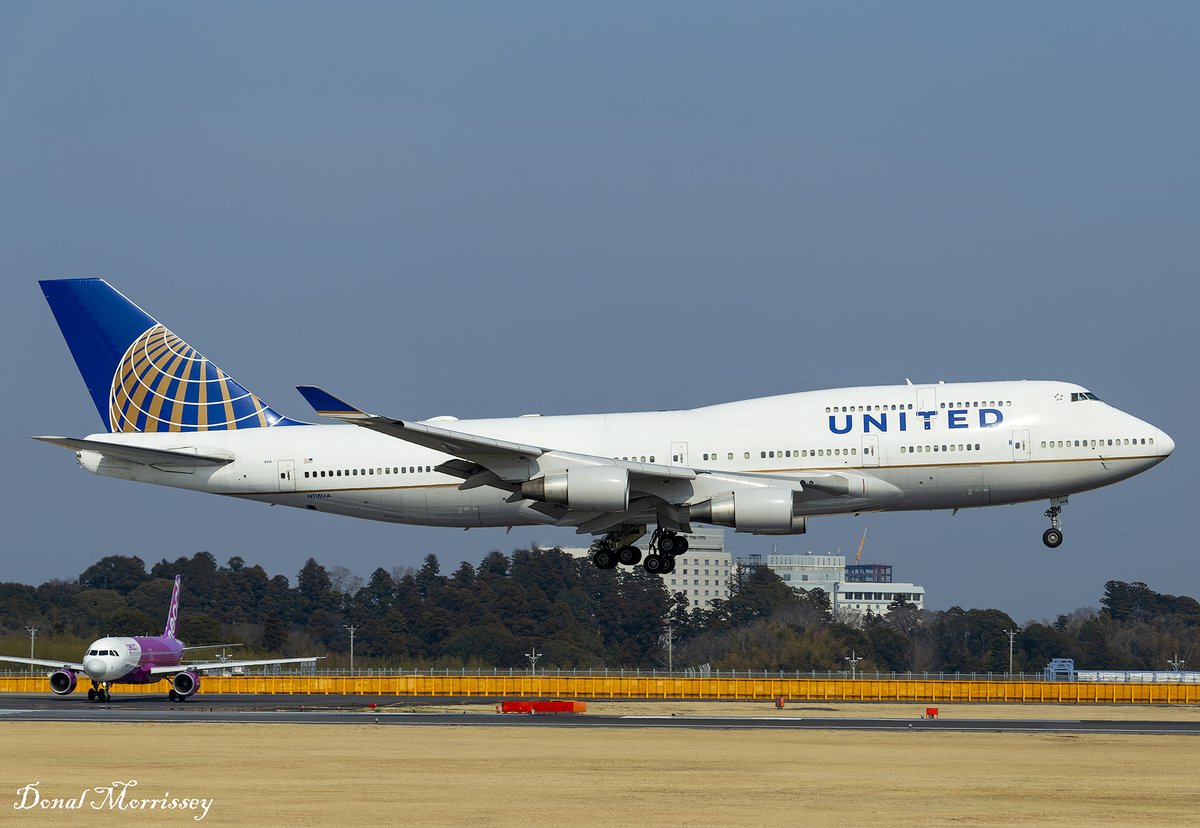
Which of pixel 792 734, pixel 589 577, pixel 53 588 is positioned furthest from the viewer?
pixel 53 588

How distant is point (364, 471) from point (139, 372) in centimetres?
1051

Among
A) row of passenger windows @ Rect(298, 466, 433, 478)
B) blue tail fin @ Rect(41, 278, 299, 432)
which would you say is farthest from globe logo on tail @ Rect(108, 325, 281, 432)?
row of passenger windows @ Rect(298, 466, 433, 478)

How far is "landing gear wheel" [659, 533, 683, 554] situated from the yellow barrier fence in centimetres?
1705

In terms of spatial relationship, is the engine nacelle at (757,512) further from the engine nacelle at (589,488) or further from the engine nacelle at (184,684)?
the engine nacelle at (184,684)

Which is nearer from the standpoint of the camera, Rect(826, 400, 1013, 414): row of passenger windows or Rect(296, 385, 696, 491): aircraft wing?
Rect(296, 385, 696, 491): aircraft wing

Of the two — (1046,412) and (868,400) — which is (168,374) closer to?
(868,400)

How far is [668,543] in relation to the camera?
48.9 metres

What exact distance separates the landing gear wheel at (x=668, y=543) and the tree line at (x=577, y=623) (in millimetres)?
54434

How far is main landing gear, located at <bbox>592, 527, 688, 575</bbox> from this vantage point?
160 ft

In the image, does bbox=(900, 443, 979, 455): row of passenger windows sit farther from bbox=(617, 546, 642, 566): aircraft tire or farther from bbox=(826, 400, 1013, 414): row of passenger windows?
bbox=(617, 546, 642, 566): aircraft tire

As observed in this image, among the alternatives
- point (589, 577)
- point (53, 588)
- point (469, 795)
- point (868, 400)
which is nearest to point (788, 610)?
point (589, 577)

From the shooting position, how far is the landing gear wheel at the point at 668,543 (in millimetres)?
48906

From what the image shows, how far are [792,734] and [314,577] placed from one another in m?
123

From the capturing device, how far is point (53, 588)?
522 ft
